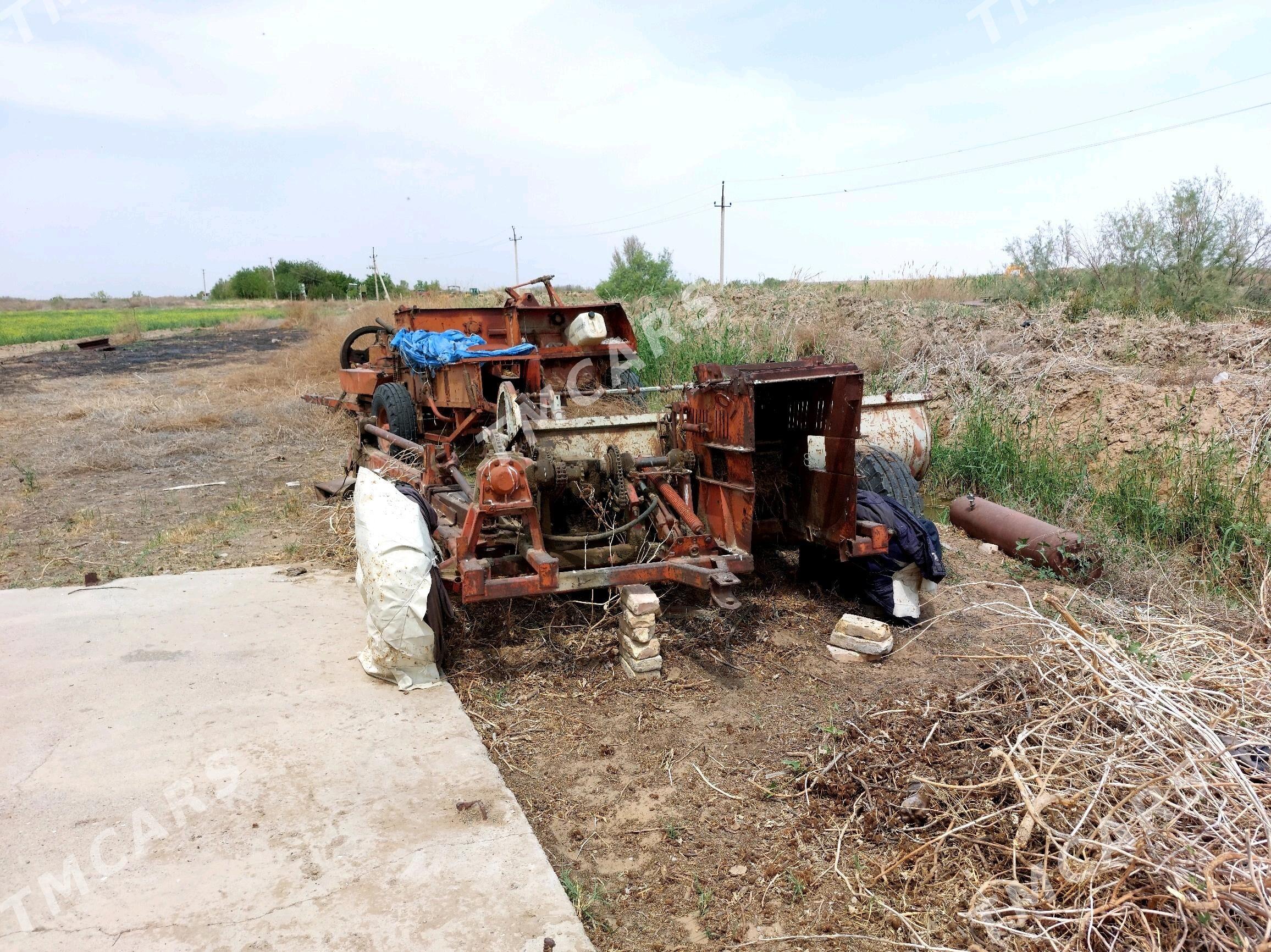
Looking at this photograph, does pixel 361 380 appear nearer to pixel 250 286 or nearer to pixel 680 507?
pixel 680 507

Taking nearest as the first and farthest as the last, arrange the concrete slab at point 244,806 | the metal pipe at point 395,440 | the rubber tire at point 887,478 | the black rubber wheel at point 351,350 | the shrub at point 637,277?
the concrete slab at point 244,806 < the rubber tire at point 887,478 < the metal pipe at point 395,440 < the black rubber wheel at point 351,350 < the shrub at point 637,277

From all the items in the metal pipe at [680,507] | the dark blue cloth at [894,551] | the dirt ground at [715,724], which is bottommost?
the dirt ground at [715,724]

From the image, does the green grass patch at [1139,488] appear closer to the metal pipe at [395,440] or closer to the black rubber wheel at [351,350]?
the metal pipe at [395,440]

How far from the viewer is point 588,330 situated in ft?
25.7

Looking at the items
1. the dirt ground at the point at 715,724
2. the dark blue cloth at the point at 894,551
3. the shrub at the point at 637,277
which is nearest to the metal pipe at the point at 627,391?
the dirt ground at the point at 715,724

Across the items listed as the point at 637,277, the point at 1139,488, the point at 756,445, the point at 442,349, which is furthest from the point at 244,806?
the point at 637,277

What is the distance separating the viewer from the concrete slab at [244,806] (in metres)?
2.52

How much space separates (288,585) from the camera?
5.41 metres

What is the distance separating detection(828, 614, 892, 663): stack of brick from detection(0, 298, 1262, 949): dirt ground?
0.25ft

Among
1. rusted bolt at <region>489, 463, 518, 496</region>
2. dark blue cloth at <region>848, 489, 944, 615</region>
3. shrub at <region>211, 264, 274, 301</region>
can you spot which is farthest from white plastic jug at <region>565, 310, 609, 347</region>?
shrub at <region>211, 264, 274, 301</region>

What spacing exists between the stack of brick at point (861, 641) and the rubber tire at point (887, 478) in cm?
105

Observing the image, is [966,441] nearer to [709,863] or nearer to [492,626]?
[492,626]

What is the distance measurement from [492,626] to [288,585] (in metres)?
1.53

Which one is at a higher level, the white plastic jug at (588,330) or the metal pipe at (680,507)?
the white plastic jug at (588,330)
